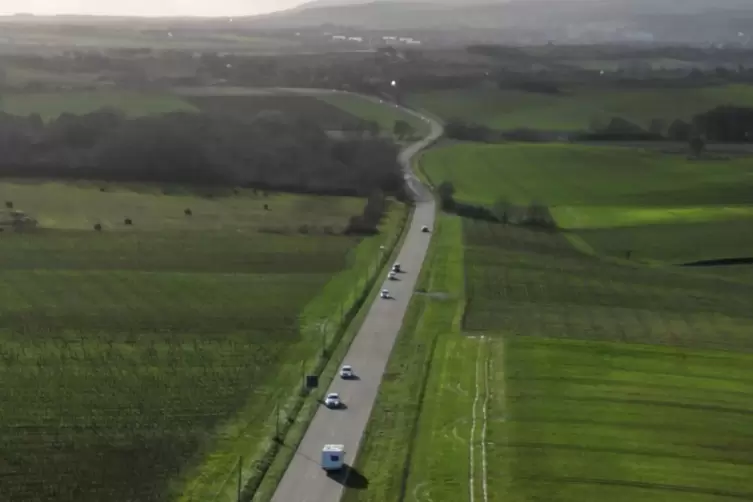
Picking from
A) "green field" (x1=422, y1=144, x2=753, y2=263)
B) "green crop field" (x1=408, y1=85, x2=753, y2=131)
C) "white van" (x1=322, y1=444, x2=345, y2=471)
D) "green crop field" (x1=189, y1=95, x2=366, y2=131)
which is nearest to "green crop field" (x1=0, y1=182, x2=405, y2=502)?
"white van" (x1=322, y1=444, x2=345, y2=471)

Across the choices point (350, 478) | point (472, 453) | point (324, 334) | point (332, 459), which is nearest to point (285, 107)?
point (324, 334)

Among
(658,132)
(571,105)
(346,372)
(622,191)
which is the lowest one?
(622,191)

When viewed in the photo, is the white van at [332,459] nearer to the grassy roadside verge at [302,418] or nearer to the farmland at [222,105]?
the grassy roadside verge at [302,418]

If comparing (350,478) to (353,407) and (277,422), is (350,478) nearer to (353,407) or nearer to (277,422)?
(277,422)

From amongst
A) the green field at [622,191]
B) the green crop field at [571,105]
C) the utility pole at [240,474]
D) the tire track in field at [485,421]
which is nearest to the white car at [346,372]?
the tire track in field at [485,421]

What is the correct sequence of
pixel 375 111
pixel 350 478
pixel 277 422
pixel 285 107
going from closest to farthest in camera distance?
pixel 350 478 → pixel 277 422 → pixel 285 107 → pixel 375 111

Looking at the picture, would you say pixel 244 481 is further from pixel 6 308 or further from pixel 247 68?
pixel 247 68


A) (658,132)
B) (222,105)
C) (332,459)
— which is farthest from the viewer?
(658,132)

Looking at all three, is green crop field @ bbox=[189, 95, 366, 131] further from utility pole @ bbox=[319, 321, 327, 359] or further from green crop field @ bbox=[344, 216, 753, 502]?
utility pole @ bbox=[319, 321, 327, 359]
